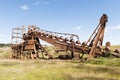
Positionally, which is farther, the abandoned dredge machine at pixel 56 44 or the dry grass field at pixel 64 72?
the abandoned dredge machine at pixel 56 44

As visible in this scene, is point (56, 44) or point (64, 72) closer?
point (64, 72)

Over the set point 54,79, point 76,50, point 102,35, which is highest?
point 102,35

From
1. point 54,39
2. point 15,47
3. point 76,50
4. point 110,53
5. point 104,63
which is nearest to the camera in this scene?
point 104,63

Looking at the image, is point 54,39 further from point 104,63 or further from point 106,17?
point 104,63

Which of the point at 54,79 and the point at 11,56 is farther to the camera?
the point at 11,56

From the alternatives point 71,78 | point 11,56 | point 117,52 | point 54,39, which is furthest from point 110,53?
point 11,56

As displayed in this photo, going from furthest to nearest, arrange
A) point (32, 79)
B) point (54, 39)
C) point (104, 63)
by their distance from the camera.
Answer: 1. point (54, 39)
2. point (104, 63)
3. point (32, 79)

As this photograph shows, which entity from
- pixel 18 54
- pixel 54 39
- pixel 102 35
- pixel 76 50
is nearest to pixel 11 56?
pixel 18 54

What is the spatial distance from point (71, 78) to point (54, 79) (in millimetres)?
997

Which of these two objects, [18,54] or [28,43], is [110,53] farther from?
[18,54]

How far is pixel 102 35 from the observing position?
25641 millimetres

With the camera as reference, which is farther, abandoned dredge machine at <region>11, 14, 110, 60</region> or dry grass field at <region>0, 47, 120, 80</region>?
abandoned dredge machine at <region>11, 14, 110, 60</region>

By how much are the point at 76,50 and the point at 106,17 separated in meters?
5.66

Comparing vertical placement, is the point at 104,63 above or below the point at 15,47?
below
